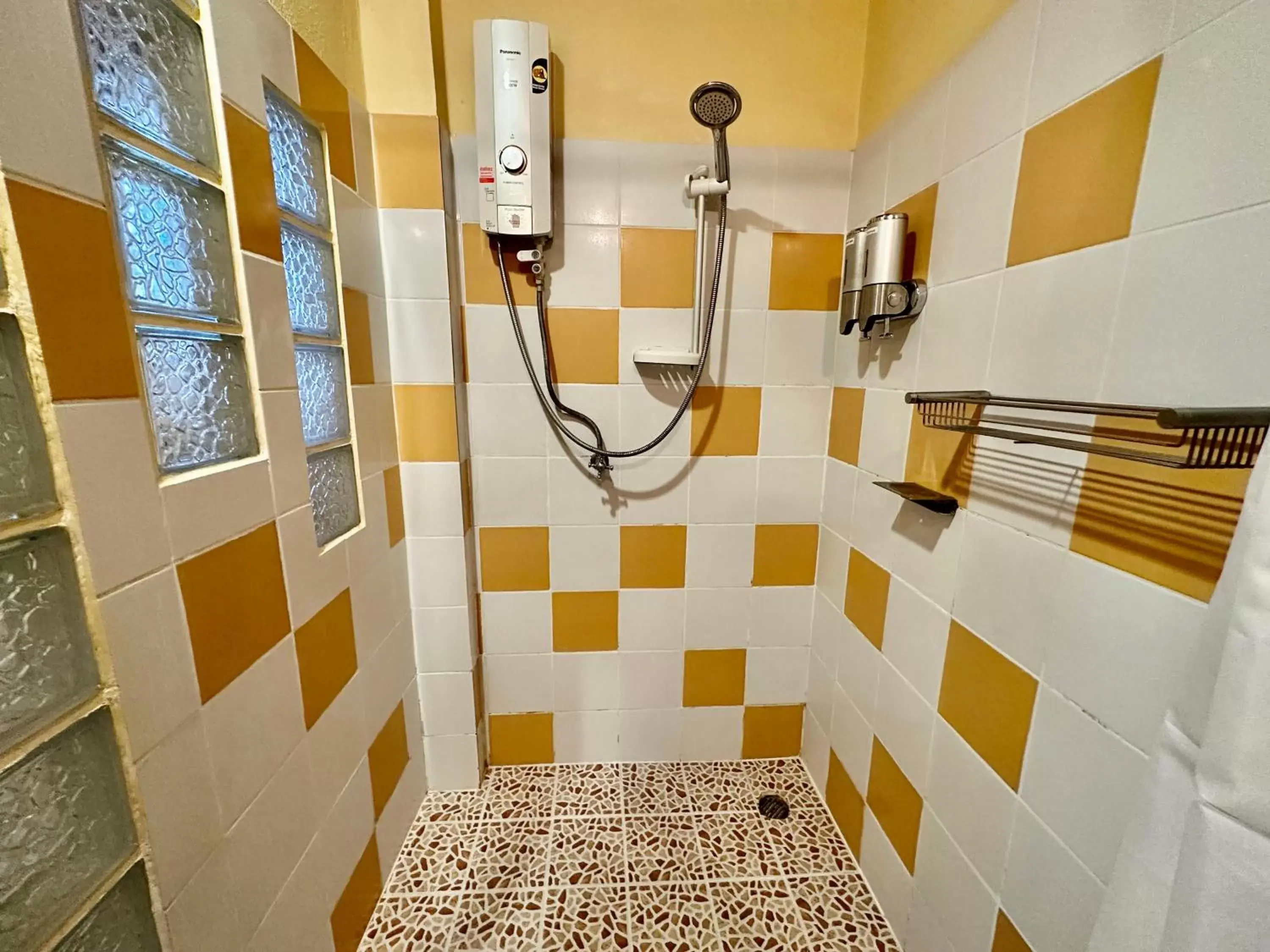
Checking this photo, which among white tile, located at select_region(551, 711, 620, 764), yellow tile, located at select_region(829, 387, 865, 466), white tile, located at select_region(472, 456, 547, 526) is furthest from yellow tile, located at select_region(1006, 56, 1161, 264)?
white tile, located at select_region(551, 711, 620, 764)

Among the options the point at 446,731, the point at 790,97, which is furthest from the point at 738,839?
the point at 790,97

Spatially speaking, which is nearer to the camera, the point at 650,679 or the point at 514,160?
the point at 514,160

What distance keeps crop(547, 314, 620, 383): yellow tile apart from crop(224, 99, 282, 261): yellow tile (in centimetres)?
59

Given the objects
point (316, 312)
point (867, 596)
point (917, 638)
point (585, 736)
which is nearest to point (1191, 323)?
point (917, 638)

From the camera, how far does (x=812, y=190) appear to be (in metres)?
1.22

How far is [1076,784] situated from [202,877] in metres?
1.11

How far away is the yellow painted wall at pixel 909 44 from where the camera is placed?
33.2 inches

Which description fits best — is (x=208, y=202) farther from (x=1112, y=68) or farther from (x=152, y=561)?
(x=1112, y=68)

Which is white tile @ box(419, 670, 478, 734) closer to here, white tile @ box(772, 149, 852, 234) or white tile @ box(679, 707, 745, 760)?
white tile @ box(679, 707, 745, 760)

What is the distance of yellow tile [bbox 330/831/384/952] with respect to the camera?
91 cm

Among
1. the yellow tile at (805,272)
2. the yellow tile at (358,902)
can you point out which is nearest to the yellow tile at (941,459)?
the yellow tile at (805,272)

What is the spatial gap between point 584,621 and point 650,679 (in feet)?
0.90

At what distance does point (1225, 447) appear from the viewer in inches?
17.3

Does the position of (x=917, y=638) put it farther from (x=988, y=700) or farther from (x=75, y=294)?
(x=75, y=294)
